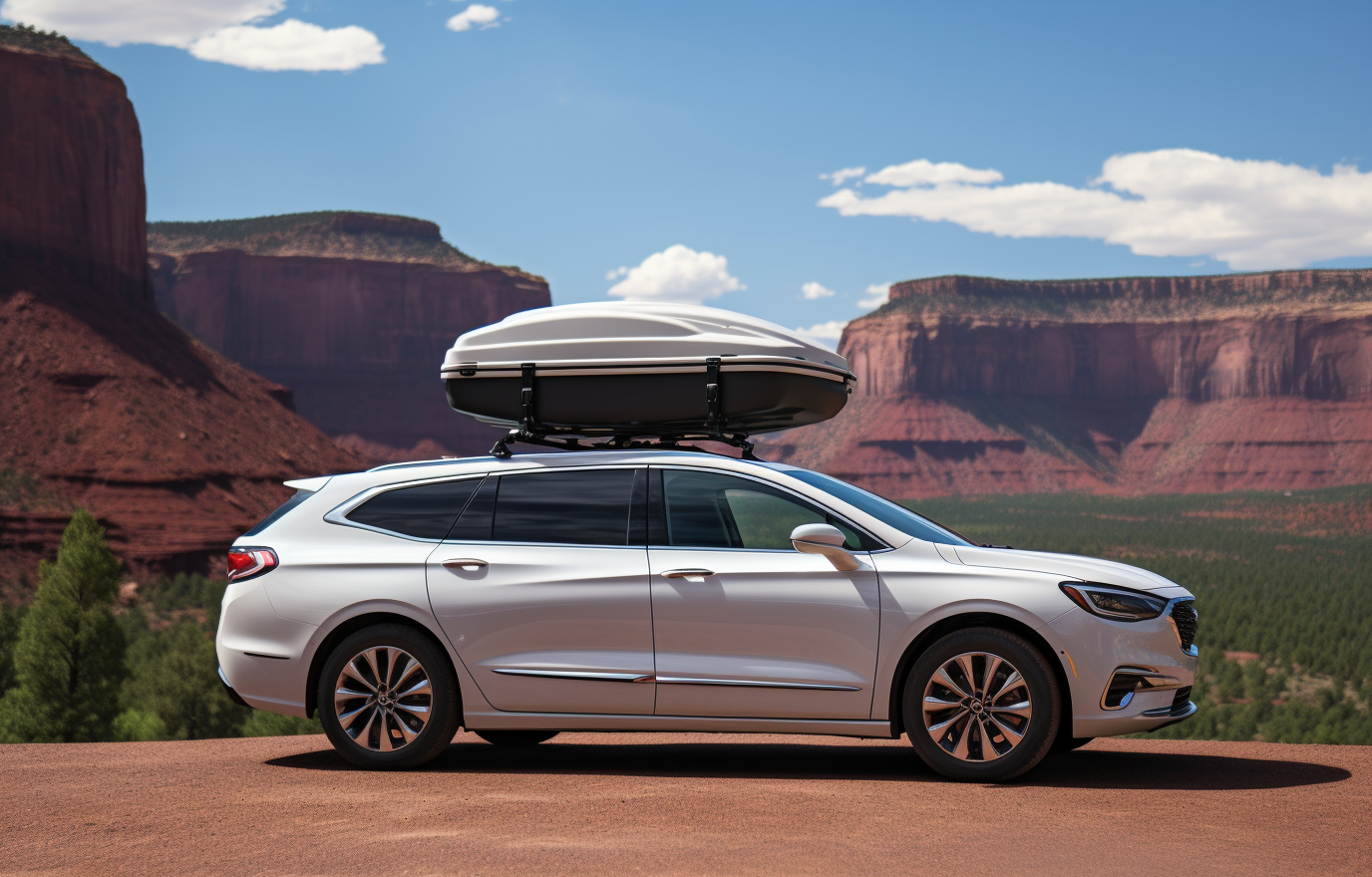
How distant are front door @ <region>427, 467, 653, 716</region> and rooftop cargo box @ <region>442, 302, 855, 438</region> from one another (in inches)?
15.9

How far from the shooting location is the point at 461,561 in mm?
6676

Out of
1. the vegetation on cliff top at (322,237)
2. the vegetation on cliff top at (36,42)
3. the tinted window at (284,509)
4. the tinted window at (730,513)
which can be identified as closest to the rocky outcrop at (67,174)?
the vegetation on cliff top at (36,42)

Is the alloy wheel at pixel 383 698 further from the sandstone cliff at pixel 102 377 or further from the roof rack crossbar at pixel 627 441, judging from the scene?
the sandstone cliff at pixel 102 377

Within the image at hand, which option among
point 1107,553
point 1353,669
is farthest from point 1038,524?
point 1353,669

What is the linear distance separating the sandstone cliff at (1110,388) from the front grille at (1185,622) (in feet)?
459

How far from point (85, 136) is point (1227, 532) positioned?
93127mm

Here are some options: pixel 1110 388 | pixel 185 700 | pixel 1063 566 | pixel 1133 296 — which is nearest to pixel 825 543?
pixel 1063 566

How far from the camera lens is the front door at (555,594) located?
6.43 metres

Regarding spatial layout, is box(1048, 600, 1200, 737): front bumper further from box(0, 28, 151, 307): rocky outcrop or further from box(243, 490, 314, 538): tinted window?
box(0, 28, 151, 307): rocky outcrop

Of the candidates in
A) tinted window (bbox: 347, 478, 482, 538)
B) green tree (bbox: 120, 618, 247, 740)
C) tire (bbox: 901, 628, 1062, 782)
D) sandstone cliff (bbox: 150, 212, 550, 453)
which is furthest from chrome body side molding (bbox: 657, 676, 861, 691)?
sandstone cliff (bbox: 150, 212, 550, 453)

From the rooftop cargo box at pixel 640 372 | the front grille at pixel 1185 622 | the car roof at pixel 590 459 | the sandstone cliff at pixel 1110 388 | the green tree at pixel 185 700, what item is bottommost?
the green tree at pixel 185 700

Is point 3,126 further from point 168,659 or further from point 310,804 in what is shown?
point 310,804

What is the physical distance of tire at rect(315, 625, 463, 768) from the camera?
6613 mm

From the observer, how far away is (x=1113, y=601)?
6.17 metres
